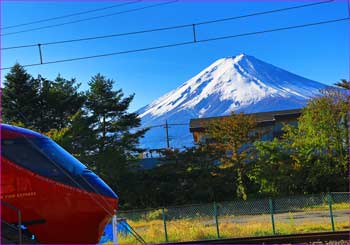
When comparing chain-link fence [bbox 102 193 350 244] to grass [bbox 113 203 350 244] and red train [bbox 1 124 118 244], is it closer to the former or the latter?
grass [bbox 113 203 350 244]

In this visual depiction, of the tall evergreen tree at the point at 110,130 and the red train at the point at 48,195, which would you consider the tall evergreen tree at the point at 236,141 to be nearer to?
the tall evergreen tree at the point at 110,130

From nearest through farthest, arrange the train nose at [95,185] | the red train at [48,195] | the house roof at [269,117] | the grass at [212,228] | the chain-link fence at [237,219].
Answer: the red train at [48,195] < the train nose at [95,185] < the grass at [212,228] < the chain-link fence at [237,219] < the house roof at [269,117]

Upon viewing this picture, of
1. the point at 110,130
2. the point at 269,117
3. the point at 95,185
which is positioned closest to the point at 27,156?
the point at 95,185

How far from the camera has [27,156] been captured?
6.77 m

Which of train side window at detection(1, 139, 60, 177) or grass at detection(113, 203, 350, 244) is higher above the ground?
train side window at detection(1, 139, 60, 177)

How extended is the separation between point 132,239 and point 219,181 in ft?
65.7

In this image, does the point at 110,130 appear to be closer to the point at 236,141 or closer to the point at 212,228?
the point at 236,141

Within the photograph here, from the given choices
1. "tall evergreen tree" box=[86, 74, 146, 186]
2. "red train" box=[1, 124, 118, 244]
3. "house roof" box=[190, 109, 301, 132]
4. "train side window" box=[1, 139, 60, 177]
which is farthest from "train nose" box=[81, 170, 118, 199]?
"house roof" box=[190, 109, 301, 132]

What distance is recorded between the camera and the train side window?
666 centimetres

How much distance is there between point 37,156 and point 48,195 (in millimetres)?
599

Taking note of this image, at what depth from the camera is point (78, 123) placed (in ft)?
122

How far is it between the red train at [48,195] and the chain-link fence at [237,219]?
753 centimetres

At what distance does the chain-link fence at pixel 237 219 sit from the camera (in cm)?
1684

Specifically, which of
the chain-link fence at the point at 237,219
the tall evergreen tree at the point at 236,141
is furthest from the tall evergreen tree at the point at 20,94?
the chain-link fence at the point at 237,219
